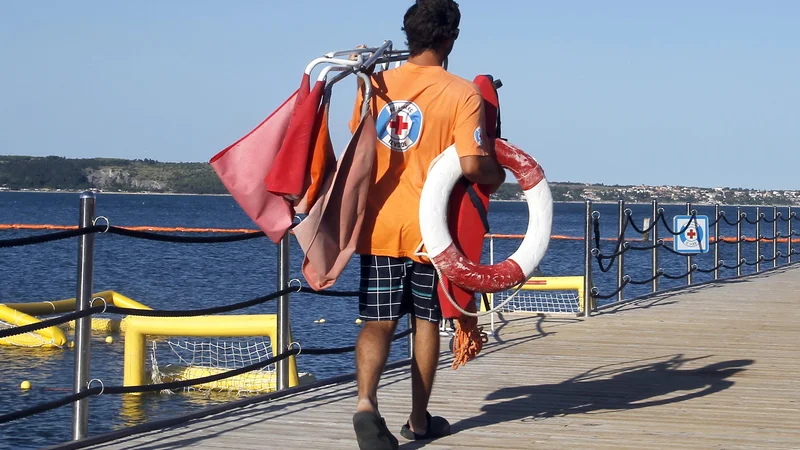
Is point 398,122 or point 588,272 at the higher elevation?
point 398,122

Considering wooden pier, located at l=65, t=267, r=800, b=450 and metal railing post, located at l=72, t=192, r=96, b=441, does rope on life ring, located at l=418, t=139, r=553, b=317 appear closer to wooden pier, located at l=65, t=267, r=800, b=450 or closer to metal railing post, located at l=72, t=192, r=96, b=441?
wooden pier, located at l=65, t=267, r=800, b=450

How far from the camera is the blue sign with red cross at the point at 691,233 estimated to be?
11172mm

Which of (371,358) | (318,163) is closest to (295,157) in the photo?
(318,163)

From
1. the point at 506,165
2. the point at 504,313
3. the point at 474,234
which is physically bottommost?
the point at 504,313

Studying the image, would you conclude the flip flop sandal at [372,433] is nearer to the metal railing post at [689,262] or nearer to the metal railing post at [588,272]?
the metal railing post at [588,272]

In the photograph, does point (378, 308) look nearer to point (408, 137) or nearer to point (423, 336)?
point (423, 336)

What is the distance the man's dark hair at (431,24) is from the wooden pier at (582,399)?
52.8 inches

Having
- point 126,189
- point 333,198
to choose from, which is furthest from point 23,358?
point 126,189

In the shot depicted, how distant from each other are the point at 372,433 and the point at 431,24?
4.33ft

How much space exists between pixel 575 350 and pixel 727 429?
2198 millimetres

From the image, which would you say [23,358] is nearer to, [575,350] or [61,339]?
[61,339]

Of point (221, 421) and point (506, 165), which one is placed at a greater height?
point (506, 165)

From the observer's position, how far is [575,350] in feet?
20.4

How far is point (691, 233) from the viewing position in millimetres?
11273
